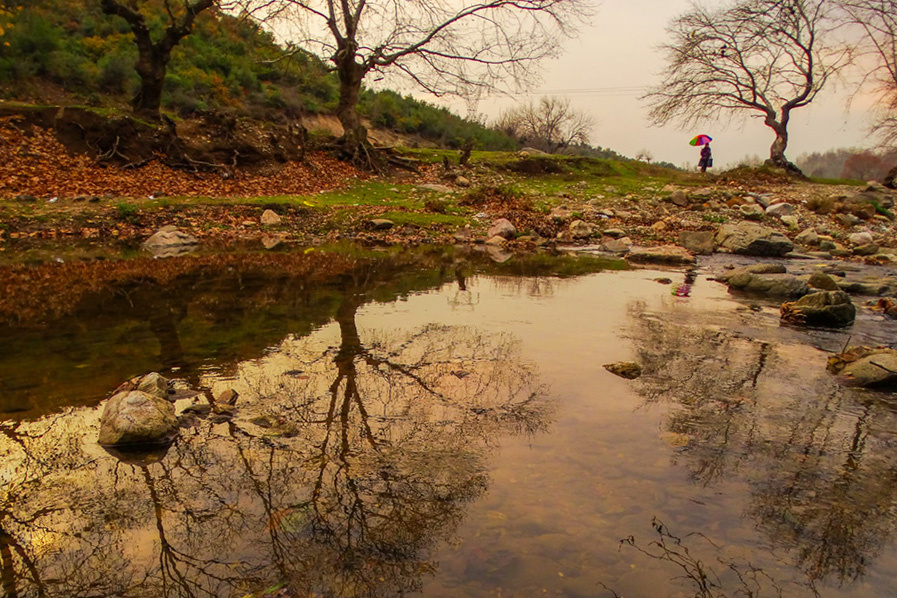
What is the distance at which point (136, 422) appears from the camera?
2.87 meters

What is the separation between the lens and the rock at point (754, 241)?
36.7ft

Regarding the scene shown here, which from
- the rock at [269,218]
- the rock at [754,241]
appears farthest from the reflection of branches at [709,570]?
the rock at [269,218]

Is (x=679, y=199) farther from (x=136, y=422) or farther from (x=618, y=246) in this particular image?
(x=136, y=422)

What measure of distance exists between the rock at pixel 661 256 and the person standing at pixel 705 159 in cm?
2012

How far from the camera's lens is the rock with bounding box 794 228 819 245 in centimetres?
1256

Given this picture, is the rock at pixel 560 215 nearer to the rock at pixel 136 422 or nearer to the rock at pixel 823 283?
the rock at pixel 823 283

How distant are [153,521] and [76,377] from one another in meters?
2.01

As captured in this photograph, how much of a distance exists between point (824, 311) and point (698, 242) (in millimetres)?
6409

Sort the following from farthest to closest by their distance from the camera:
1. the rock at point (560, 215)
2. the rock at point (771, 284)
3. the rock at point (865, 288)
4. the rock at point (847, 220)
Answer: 1. the rock at point (847, 220)
2. the rock at point (560, 215)
3. the rock at point (865, 288)
4. the rock at point (771, 284)

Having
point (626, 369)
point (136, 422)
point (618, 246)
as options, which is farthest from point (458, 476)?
point (618, 246)

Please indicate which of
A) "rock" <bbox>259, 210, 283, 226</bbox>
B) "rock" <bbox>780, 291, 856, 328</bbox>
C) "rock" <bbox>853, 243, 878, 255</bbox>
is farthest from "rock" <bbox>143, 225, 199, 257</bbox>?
"rock" <bbox>853, 243, 878, 255</bbox>

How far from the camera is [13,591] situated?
1917 mm

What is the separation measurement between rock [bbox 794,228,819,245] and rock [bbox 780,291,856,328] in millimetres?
7833

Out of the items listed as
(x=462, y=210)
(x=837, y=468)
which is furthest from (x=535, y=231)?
(x=837, y=468)
